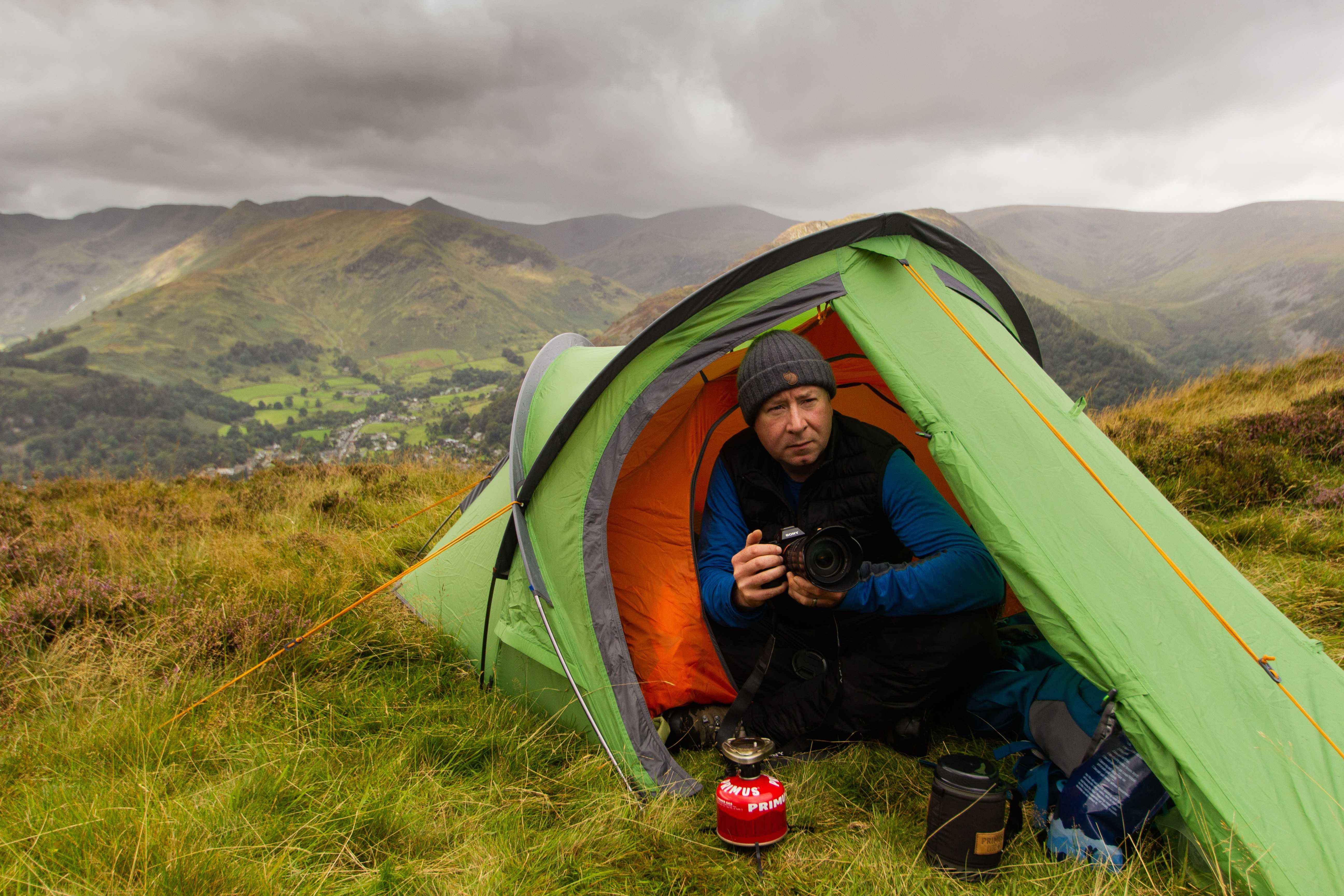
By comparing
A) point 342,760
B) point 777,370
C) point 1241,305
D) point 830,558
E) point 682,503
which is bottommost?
point 342,760

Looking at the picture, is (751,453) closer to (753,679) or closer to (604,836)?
(753,679)

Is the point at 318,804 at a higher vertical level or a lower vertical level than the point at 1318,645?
lower

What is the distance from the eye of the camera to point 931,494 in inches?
114

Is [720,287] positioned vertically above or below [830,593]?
above

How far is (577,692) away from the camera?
9.32 ft

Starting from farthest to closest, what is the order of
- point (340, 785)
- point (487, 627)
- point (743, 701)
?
point (487, 627) < point (743, 701) < point (340, 785)

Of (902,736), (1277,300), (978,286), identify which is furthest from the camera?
(1277,300)

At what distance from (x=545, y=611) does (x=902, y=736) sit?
1.65 m

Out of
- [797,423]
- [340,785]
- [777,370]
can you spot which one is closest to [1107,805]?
[797,423]

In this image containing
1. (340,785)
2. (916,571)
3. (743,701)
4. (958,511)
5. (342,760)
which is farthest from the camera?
(958,511)

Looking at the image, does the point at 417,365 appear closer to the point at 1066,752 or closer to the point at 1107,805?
the point at 1066,752

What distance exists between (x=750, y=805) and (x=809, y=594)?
2.63ft

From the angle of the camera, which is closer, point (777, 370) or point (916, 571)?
point (916, 571)

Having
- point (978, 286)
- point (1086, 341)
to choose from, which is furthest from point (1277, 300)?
point (978, 286)
